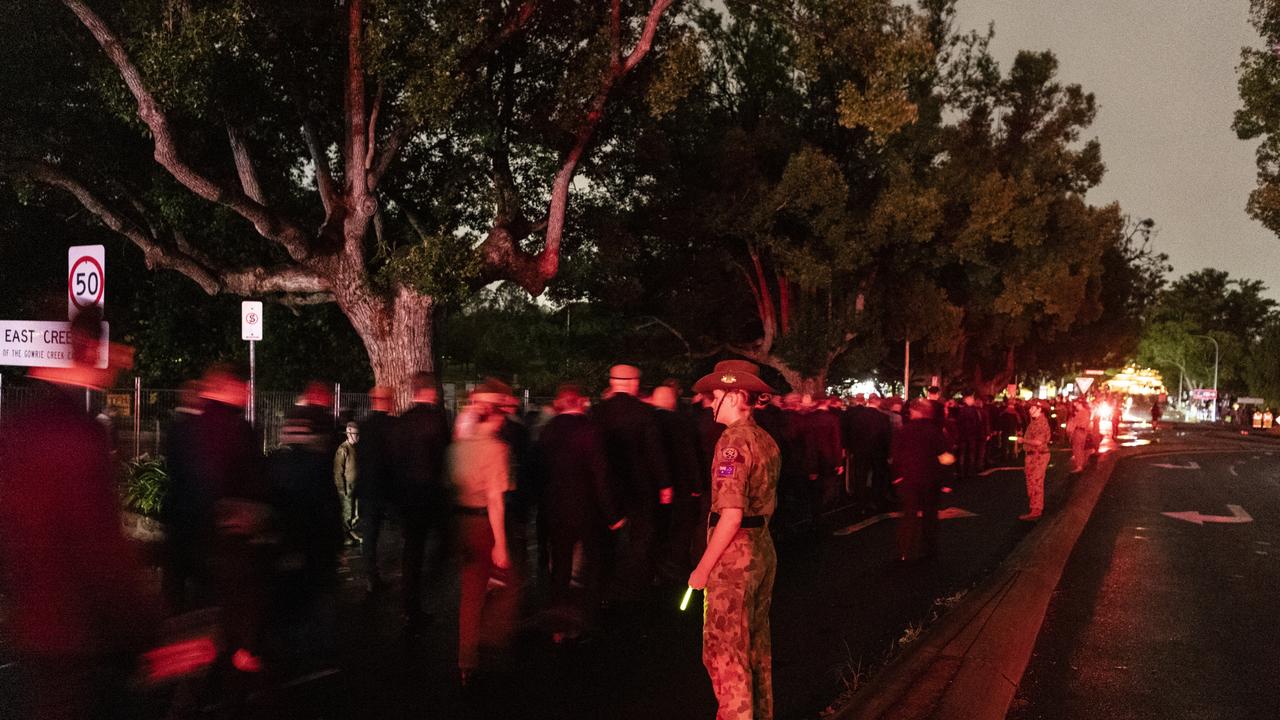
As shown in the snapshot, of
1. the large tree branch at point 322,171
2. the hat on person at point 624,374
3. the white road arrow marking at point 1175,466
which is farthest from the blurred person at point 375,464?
the white road arrow marking at point 1175,466

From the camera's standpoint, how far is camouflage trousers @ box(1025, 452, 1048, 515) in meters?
14.8

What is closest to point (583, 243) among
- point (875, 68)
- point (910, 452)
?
point (875, 68)

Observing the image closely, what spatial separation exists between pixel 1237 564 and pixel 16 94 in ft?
60.7

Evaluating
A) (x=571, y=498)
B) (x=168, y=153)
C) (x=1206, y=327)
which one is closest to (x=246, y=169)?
(x=168, y=153)

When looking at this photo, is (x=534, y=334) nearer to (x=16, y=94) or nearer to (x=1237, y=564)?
(x=16, y=94)

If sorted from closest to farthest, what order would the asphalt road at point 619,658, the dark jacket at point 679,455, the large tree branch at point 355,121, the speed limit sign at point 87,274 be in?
the asphalt road at point 619,658, the speed limit sign at point 87,274, the dark jacket at point 679,455, the large tree branch at point 355,121

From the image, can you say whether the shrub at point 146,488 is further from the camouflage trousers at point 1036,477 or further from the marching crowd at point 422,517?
the camouflage trousers at point 1036,477

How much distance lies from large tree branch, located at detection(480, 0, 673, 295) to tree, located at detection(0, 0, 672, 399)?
0.04m

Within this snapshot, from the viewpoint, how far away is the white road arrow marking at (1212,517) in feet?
52.6

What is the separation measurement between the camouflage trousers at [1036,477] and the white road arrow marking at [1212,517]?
2.75 m

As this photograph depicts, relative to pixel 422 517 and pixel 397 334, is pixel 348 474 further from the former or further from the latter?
pixel 397 334

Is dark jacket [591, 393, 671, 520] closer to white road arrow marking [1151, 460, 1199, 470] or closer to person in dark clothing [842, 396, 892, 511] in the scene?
person in dark clothing [842, 396, 892, 511]

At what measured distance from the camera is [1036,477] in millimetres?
14812

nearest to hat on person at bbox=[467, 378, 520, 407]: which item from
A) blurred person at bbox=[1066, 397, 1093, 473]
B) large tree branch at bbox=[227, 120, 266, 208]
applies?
large tree branch at bbox=[227, 120, 266, 208]
